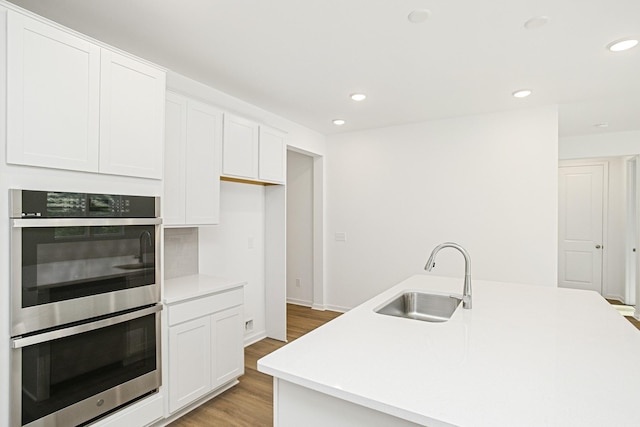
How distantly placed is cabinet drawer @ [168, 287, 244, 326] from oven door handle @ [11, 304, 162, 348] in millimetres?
149

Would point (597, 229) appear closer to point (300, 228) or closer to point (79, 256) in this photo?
point (300, 228)

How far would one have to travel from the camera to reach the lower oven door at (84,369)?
4.87 ft

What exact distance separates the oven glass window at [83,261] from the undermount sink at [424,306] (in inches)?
62.9

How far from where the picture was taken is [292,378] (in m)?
1.10

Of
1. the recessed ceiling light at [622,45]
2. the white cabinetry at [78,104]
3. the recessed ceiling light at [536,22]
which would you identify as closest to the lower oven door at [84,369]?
the white cabinetry at [78,104]

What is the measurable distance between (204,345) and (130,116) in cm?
163

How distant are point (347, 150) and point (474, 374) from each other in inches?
157

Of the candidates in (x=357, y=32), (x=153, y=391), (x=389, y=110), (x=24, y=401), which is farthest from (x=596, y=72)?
(x=24, y=401)

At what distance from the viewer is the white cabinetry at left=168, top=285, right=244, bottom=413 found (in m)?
2.18

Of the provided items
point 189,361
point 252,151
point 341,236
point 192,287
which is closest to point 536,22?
point 252,151

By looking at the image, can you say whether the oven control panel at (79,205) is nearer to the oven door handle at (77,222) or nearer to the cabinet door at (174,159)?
the oven door handle at (77,222)

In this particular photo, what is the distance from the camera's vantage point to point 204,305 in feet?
7.86

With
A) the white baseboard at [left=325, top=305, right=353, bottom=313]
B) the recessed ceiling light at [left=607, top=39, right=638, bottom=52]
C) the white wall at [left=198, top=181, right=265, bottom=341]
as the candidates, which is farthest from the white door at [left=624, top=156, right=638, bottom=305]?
the white wall at [left=198, top=181, right=265, bottom=341]

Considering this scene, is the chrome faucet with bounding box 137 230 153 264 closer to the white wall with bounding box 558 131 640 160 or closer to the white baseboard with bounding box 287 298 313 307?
the white baseboard with bounding box 287 298 313 307
